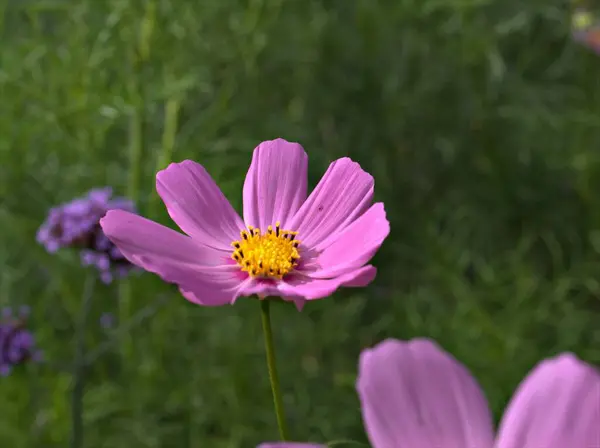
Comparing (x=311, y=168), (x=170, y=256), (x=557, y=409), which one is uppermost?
(x=311, y=168)

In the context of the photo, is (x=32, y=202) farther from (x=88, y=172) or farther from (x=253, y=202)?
(x=253, y=202)

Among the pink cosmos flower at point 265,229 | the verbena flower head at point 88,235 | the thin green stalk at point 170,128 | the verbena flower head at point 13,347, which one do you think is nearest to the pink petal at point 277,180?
the pink cosmos flower at point 265,229

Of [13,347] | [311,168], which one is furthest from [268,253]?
[311,168]

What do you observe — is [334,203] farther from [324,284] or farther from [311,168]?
[311,168]

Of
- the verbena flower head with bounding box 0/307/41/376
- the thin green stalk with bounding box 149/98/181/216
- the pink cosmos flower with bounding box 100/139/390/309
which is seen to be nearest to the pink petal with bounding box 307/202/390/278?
the pink cosmos flower with bounding box 100/139/390/309

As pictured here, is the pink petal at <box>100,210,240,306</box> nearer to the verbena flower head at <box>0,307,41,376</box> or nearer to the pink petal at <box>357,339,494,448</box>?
the pink petal at <box>357,339,494,448</box>

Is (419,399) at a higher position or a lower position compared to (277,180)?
lower

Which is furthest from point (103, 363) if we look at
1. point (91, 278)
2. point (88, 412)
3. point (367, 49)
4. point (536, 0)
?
point (536, 0)

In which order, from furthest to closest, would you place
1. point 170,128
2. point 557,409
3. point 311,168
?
point 311,168, point 170,128, point 557,409
